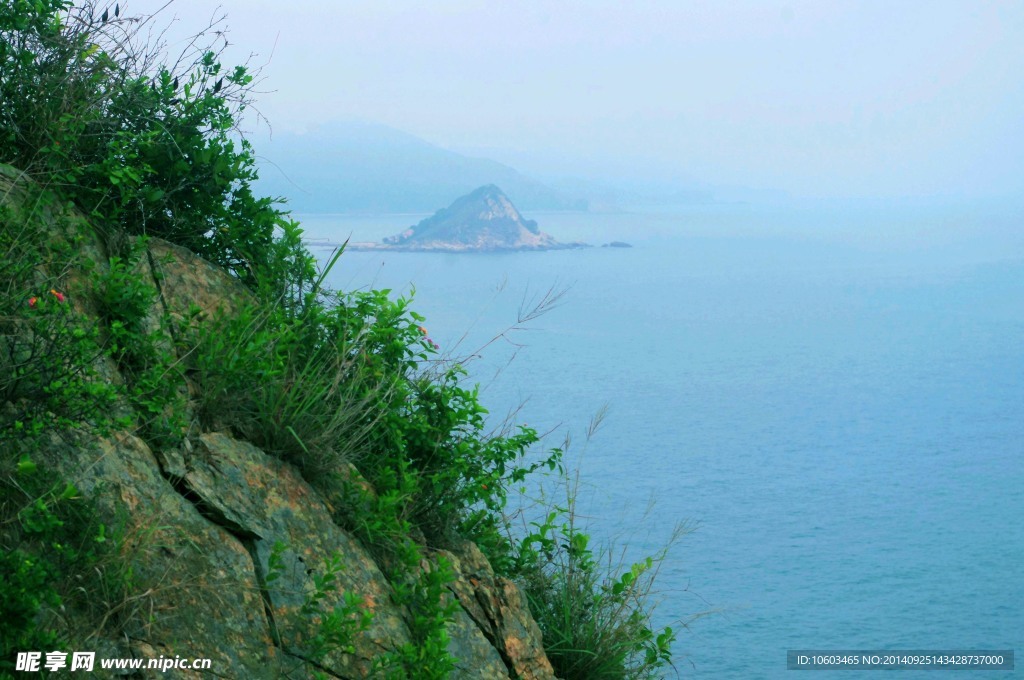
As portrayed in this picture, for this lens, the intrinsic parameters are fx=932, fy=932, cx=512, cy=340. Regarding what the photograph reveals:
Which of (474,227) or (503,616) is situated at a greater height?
(474,227)

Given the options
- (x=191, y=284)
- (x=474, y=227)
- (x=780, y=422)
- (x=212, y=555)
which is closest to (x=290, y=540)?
(x=212, y=555)

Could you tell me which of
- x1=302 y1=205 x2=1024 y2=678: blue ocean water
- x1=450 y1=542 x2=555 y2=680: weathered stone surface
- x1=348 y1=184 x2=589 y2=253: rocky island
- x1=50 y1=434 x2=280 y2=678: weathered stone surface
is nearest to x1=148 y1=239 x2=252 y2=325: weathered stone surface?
x1=302 y1=205 x2=1024 y2=678: blue ocean water

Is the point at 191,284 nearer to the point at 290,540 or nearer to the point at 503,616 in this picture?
the point at 290,540

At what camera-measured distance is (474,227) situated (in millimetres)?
37312

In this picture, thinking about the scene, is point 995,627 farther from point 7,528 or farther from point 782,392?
point 7,528

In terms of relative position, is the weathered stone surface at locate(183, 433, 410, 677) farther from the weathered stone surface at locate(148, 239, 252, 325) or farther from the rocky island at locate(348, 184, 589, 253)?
the rocky island at locate(348, 184, 589, 253)

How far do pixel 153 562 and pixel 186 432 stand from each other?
0.63 metres

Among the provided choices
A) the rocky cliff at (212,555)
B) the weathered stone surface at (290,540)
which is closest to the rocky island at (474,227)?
the rocky cliff at (212,555)

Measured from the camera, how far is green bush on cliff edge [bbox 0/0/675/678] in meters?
3.02

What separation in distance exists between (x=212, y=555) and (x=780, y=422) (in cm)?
1951

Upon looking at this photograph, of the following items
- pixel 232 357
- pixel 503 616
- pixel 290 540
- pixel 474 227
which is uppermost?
pixel 474 227

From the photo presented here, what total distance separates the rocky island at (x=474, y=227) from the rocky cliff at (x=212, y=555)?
32.2m

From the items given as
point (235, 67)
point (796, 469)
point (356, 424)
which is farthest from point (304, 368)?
point (796, 469)

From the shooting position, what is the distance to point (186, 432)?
10.8ft
